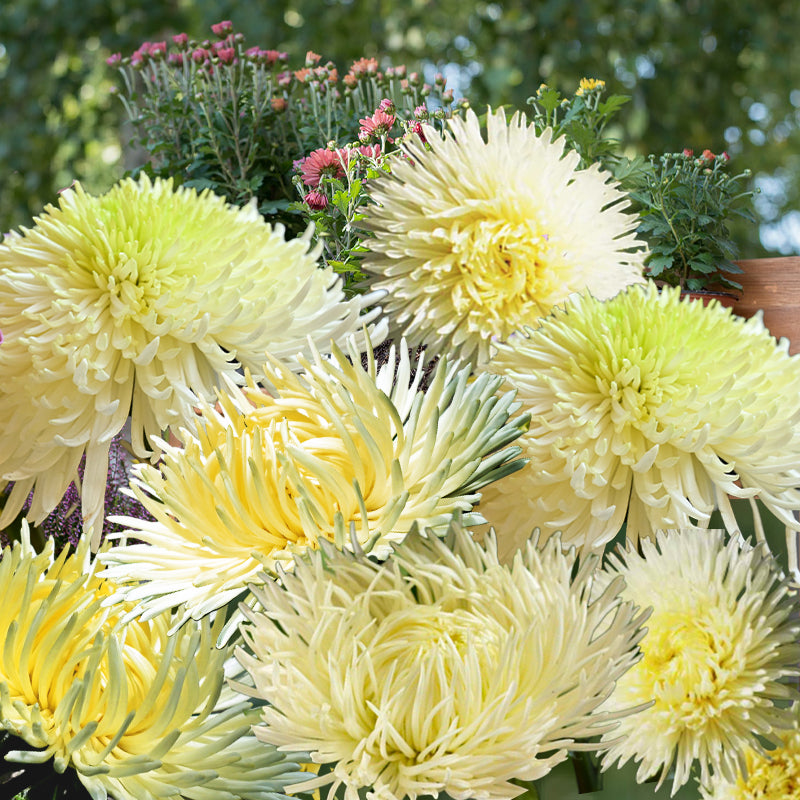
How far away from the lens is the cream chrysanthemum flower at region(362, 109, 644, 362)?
0.31m

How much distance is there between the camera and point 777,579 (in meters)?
0.23

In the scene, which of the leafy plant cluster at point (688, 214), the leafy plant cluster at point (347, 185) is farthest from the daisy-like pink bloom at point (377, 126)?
the leafy plant cluster at point (688, 214)

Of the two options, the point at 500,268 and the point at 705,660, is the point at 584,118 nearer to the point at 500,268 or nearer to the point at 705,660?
the point at 500,268

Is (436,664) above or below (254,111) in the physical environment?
below

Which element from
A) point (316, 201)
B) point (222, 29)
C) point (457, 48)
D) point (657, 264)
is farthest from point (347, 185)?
point (457, 48)

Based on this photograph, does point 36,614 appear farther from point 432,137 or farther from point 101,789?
point 432,137

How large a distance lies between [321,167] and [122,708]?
0.20m

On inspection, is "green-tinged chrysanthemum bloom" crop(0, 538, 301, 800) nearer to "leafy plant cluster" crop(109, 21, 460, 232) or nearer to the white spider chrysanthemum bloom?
the white spider chrysanthemum bloom

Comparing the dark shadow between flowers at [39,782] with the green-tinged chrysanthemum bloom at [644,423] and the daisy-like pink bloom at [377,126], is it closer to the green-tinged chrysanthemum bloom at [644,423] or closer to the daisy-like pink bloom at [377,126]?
the green-tinged chrysanthemum bloom at [644,423]

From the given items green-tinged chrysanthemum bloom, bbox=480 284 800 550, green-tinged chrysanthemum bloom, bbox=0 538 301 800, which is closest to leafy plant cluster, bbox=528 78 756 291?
green-tinged chrysanthemum bloom, bbox=480 284 800 550

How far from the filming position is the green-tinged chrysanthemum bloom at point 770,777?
0.77 ft

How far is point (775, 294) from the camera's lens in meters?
0.38

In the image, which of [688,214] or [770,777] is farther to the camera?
[688,214]

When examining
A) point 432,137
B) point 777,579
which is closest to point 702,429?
point 777,579
